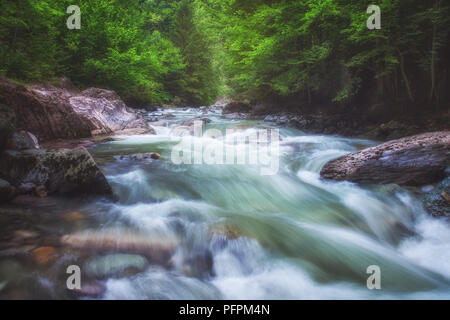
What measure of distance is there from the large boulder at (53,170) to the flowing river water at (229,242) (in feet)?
0.74

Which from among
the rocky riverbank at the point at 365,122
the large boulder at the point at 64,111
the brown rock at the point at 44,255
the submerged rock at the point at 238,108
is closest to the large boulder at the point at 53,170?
the brown rock at the point at 44,255

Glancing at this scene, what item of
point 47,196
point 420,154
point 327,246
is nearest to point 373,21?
point 420,154

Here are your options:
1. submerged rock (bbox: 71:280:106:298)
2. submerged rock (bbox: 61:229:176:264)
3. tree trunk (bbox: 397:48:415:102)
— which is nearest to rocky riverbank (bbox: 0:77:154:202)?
submerged rock (bbox: 61:229:176:264)

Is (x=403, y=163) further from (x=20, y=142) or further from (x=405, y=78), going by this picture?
(x=20, y=142)

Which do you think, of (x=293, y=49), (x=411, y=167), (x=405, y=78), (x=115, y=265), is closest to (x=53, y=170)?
(x=115, y=265)

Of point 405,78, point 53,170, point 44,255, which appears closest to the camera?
point 44,255

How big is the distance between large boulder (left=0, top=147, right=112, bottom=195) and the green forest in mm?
4010

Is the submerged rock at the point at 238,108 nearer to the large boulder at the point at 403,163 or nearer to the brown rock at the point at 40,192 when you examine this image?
the large boulder at the point at 403,163

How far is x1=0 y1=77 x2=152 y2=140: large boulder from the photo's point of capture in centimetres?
509

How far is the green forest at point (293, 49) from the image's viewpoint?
6438 mm

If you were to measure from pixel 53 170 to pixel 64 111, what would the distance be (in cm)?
346

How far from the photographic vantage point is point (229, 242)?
2.73 metres

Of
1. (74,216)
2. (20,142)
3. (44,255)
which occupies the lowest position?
(44,255)

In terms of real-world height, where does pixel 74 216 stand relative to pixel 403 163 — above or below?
below
